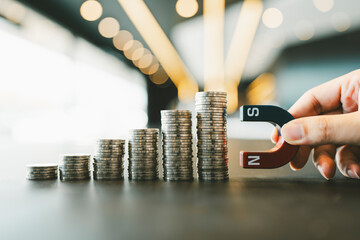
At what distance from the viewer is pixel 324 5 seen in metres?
5.50

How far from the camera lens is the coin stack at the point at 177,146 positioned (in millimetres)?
1276

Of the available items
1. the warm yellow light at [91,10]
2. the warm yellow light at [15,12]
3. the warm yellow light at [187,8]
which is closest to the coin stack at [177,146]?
the warm yellow light at [15,12]

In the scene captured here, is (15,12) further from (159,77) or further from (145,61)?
(159,77)

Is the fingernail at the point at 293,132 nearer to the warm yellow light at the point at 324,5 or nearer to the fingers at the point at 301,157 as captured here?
the fingers at the point at 301,157

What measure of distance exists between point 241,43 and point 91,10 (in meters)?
4.63

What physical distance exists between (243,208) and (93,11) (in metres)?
6.95

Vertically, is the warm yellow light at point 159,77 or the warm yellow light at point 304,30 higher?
the warm yellow light at point 159,77

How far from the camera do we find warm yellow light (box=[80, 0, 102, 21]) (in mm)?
6373

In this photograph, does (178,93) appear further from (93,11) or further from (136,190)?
(136,190)

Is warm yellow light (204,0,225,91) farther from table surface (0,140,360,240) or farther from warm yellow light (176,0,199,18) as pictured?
table surface (0,140,360,240)

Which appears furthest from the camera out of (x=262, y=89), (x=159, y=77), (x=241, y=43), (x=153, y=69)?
(x=159, y=77)

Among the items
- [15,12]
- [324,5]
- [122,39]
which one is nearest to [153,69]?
[122,39]

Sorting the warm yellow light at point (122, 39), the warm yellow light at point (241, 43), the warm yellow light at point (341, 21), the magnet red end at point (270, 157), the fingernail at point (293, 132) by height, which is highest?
the warm yellow light at point (122, 39)

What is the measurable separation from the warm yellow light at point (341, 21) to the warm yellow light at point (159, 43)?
3977 millimetres
